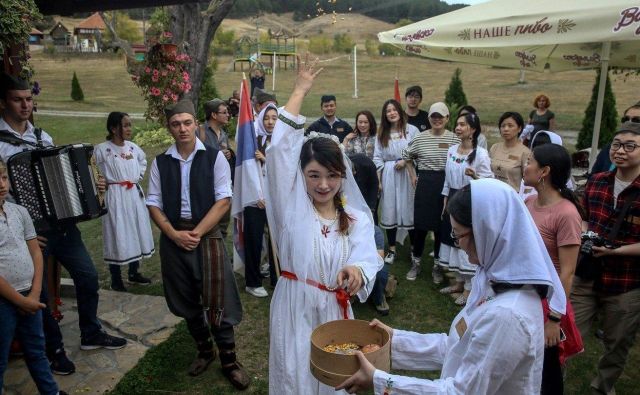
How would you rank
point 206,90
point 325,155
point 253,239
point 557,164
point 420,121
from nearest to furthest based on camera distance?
point 325,155
point 557,164
point 253,239
point 420,121
point 206,90

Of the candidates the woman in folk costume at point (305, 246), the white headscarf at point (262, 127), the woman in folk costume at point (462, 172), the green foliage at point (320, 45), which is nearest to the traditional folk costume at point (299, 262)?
the woman in folk costume at point (305, 246)

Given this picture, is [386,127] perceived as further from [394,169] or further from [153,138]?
[153,138]

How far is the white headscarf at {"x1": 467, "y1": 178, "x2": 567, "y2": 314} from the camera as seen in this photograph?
186 centimetres

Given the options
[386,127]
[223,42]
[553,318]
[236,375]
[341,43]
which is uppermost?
[223,42]

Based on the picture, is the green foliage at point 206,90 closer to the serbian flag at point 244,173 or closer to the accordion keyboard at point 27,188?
the serbian flag at point 244,173

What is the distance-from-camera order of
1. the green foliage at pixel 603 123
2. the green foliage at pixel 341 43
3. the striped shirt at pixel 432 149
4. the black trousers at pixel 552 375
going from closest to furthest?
the black trousers at pixel 552 375, the striped shirt at pixel 432 149, the green foliage at pixel 603 123, the green foliage at pixel 341 43

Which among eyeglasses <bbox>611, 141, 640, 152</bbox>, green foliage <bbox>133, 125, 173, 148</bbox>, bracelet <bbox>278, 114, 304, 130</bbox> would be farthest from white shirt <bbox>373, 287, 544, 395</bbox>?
green foliage <bbox>133, 125, 173, 148</bbox>

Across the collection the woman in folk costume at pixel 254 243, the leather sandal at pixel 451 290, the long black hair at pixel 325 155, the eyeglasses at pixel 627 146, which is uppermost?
the long black hair at pixel 325 155

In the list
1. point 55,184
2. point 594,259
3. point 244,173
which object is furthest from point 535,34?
point 55,184

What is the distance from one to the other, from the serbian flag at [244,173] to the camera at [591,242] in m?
2.81

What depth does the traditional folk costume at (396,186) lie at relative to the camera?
648cm

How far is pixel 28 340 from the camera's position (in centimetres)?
337

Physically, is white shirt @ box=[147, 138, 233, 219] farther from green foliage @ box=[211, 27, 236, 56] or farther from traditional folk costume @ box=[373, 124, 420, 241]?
green foliage @ box=[211, 27, 236, 56]

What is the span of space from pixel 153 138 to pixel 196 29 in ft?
27.6
